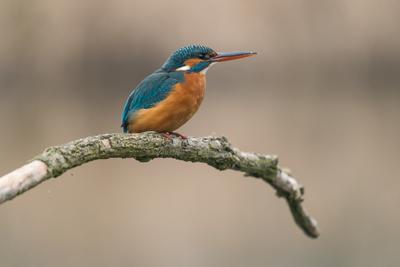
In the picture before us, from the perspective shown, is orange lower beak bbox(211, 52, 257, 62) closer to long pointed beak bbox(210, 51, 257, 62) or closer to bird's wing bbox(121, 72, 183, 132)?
long pointed beak bbox(210, 51, 257, 62)

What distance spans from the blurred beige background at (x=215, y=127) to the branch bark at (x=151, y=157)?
2706mm

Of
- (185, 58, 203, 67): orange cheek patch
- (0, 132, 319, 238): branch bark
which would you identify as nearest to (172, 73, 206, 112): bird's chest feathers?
(185, 58, 203, 67): orange cheek patch

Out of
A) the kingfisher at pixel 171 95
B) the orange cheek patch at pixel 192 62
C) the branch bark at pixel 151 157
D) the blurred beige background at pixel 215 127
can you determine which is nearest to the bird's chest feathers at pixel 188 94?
the kingfisher at pixel 171 95

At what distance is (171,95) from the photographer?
3.00 meters

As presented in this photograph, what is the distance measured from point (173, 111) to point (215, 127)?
599cm

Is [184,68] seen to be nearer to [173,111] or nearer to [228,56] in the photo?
[228,56]

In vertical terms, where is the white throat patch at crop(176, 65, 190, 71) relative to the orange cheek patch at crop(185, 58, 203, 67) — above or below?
below

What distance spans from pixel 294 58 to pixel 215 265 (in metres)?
5.98

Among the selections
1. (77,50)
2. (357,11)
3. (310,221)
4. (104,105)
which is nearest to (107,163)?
(104,105)

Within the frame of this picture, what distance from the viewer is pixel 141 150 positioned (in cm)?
236

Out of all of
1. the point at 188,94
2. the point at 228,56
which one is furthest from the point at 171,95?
the point at 228,56

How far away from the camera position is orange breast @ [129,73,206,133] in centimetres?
290

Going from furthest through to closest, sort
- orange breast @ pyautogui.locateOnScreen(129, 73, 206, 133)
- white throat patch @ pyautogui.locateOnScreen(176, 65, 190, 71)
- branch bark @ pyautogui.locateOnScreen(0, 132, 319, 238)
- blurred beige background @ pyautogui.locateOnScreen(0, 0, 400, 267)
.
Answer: blurred beige background @ pyautogui.locateOnScreen(0, 0, 400, 267), white throat patch @ pyautogui.locateOnScreen(176, 65, 190, 71), orange breast @ pyautogui.locateOnScreen(129, 73, 206, 133), branch bark @ pyautogui.locateOnScreen(0, 132, 319, 238)

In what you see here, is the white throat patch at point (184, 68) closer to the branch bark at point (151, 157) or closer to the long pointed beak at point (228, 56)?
the long pointed beak at point (228, 56)
